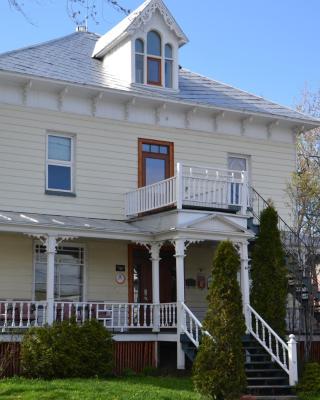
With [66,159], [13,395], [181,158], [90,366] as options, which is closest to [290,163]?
[181,158]

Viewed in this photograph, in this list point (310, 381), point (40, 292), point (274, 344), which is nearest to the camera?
point (310, 381)

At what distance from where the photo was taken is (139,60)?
71.4 feet

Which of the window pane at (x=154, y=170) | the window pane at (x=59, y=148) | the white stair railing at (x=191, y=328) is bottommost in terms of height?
the white stair railing at (x=191, y=328)

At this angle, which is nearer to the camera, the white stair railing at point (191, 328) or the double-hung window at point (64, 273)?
the white stair railing at point (191, 328)

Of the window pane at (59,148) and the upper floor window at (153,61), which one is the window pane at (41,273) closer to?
the window pane at (59,148)

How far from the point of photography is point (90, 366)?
16094 mm

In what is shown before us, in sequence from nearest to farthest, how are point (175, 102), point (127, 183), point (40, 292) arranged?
1. point (40, 292)
2. point (127, 183)
3. point (175, 102)

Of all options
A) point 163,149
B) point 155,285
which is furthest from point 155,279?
point 163,149

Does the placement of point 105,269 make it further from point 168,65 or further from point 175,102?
point 168,65

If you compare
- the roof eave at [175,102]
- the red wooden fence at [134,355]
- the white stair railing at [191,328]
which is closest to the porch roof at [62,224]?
the white stair railing at [191,328]

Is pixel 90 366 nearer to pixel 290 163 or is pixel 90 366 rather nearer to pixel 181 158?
pixel 181 158

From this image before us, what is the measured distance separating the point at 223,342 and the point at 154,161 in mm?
8110

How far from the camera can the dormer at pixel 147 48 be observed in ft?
70.5

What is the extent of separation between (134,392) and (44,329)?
3084 millimetres
